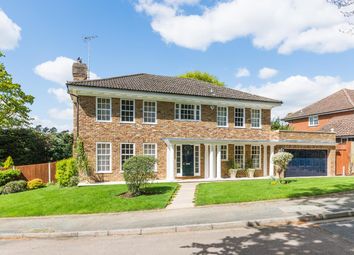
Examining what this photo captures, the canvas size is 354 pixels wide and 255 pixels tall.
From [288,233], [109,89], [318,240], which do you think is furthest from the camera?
[109,89]

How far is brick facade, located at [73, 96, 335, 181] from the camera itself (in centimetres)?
1833

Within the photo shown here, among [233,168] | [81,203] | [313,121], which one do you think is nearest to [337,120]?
[313,121]

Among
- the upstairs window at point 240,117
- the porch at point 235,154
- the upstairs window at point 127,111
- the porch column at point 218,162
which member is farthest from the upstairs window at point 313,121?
the upstairs window at point 127,111

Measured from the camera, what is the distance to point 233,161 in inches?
840

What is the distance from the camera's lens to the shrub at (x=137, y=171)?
489 inches

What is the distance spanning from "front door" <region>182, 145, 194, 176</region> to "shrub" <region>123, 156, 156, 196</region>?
7.48 meters

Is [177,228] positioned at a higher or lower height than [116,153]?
lower

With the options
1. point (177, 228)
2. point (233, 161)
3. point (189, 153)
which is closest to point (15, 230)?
point (177, 228)

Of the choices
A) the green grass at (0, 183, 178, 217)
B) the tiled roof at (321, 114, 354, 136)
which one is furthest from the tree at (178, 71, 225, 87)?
the green grass at (0, 183, 178, 217)

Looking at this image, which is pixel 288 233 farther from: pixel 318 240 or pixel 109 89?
pixel 109 89

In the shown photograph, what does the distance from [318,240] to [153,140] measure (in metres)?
14.0

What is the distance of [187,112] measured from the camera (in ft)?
67.9

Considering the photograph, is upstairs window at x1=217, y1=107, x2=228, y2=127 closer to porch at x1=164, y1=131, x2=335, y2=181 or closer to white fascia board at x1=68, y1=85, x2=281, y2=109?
white fascia board at x1=68, y1=85, x2=281, y2=109

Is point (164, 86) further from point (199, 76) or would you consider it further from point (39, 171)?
point (199, 76)
